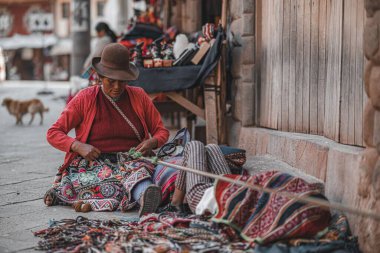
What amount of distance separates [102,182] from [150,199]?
68 cm

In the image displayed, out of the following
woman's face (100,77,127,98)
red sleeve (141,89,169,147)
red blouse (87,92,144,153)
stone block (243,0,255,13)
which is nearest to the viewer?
woman's face (100,77,127,98)

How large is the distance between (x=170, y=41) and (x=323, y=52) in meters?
3.95

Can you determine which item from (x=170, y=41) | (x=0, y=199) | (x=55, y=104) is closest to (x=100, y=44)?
(x=170, y=41)

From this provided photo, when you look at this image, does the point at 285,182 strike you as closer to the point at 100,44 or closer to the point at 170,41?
the point at 170,41

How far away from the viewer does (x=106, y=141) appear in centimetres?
552

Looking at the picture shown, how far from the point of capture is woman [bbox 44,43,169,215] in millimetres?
5273

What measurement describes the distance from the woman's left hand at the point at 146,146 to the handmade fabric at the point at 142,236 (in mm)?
831

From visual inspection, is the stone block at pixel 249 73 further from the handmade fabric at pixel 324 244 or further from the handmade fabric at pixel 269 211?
the handmade fabric at pixel 324 244

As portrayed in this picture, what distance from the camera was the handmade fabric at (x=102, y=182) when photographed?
17.3ft

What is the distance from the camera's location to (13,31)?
44.6 m

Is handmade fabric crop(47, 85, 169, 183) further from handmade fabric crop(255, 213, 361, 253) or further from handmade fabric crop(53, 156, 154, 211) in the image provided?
handmade fabric crop(255, 213, 361, 253)

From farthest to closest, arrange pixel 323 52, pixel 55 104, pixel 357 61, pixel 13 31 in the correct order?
pixel 13 31
pixel 55 104
pixel 323 52
pixel 357 61

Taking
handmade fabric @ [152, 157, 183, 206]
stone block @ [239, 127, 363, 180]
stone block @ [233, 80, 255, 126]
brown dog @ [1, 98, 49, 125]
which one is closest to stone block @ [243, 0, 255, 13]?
stone block @ [233, 80, 255, 126]

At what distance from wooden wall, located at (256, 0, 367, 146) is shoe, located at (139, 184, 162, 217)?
1.39m
